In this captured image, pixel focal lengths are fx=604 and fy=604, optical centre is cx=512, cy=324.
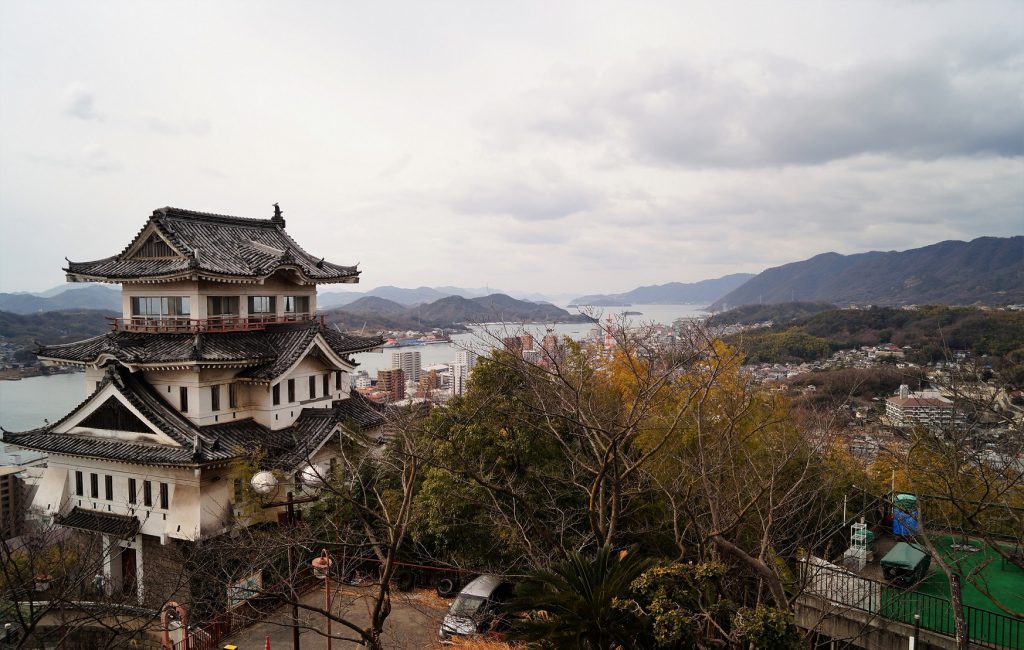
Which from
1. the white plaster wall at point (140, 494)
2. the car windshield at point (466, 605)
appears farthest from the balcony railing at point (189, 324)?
the car windshield at point (466, 605)

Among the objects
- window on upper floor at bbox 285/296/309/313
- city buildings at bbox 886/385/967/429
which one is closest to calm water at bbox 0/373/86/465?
window on upper floor at bbox 285/296/309/313

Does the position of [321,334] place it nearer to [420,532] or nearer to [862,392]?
[420,532]

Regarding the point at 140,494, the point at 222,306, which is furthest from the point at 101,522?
the point at 222,306

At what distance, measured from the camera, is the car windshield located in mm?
11881

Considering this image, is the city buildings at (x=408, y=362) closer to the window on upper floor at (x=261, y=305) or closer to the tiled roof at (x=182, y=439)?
the window on upper floor at (x=261, y=305)

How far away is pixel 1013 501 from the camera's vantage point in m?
14.6

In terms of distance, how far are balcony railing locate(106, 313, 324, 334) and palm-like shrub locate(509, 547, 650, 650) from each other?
1211 cm

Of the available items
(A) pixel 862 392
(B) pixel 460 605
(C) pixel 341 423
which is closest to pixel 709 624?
(B) pixel 460 605

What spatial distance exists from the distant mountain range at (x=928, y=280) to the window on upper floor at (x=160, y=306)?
290 ft

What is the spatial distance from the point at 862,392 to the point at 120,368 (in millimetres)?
29663

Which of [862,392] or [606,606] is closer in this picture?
[606,606]

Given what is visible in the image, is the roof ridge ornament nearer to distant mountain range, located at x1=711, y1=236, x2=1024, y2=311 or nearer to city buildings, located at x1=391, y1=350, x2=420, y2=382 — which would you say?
Result: city buildings, located at x1=391, y1=350, x2=420, y2=382

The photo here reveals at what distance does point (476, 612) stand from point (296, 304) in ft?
37.9

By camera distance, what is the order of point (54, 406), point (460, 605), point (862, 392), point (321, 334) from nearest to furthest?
point (460, 605)
point (321, 334)
point (862, 392)
point (54, 406)
